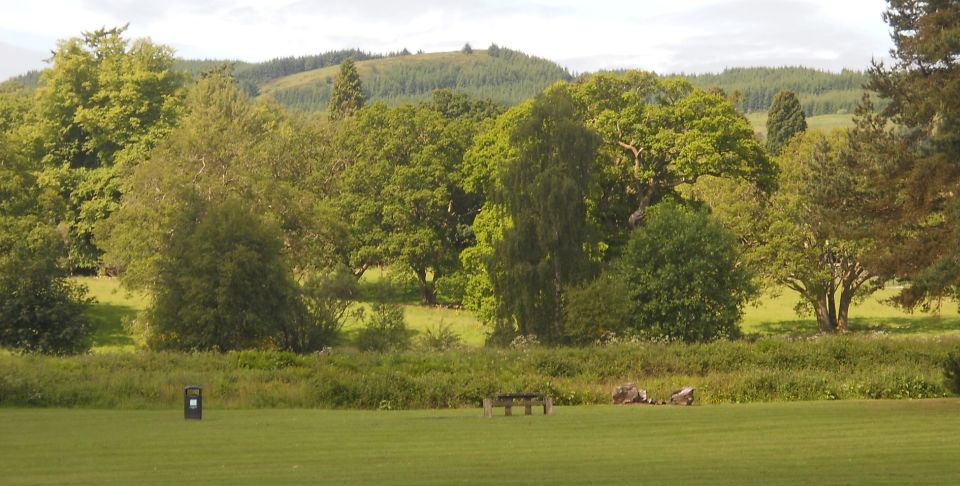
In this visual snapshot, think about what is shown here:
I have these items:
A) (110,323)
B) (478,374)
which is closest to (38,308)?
(110,323)

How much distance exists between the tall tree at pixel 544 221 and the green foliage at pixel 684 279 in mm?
3107

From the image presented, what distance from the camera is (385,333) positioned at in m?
59.8

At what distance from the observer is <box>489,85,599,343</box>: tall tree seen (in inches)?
2447

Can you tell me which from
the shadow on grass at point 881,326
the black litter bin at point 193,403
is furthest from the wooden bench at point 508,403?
the shadow on grass at point 881,326

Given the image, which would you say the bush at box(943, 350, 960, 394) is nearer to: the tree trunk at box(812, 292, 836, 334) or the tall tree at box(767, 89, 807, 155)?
the tree trunk at box(812, 292, 836, 334)

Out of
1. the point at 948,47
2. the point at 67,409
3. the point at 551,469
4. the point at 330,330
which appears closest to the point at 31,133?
the point at 330,330

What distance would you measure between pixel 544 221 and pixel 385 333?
33.0 feet

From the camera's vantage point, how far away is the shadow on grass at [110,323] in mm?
70625

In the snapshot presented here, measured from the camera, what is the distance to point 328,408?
122ft

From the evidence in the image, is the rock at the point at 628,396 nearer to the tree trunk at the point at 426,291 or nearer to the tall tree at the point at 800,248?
the tall tree at the point at 800,248

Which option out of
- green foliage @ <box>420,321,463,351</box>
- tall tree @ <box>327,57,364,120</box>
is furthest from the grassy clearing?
tall tree @ <box>327,57,364,120</box>

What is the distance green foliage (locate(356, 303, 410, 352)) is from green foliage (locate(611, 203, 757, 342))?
11710 mm

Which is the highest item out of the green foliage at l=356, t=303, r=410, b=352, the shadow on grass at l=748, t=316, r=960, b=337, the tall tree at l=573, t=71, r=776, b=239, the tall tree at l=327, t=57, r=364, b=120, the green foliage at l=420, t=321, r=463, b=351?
the tall tree at l=327, t=57, r=364, b=120

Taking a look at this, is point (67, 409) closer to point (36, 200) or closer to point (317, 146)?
point (36, 200)
